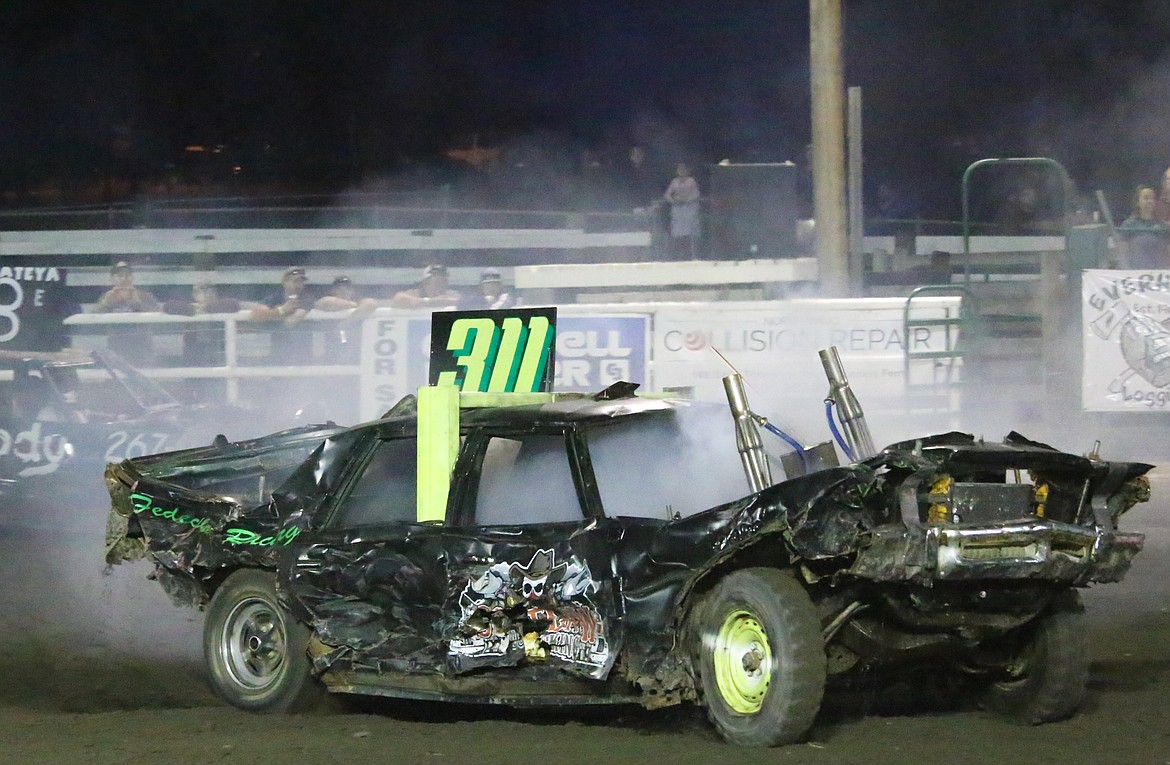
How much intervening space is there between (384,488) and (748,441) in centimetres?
164

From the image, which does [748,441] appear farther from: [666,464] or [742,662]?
[742,662]

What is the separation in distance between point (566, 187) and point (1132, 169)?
7971mm

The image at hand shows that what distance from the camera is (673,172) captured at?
21500mm

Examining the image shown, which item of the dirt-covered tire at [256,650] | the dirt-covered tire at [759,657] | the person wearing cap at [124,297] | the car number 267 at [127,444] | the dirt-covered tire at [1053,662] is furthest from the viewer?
the person wearing cap at [124,297]

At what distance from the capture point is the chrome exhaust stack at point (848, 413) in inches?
265

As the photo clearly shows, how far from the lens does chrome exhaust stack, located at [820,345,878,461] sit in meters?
6.73

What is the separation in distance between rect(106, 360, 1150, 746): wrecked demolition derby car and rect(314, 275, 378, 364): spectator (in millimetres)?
7003

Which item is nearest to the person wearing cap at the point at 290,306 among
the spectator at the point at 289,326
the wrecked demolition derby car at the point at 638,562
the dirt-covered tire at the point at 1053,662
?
the spectator at the point at 289,326

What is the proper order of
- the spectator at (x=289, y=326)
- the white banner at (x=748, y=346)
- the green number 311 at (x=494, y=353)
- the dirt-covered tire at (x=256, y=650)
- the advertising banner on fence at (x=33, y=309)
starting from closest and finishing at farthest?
the dirt-covered tire at (x=256, y=650), the green number 311 at (x=494, y=353), the white banner at (x=748, y=346), the spectator at (x=289, y=326), the advertising banner on fence at (x=33, y=309)

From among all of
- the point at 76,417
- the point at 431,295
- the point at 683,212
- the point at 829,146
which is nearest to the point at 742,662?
the point at 431,295

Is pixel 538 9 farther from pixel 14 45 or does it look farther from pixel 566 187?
pixel 14 45

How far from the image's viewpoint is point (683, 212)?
59.5 ft

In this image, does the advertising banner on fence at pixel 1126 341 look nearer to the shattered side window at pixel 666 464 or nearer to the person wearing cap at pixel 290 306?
the person wearing cap at pixel 290 306

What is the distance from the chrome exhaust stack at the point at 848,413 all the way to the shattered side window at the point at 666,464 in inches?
18.7
